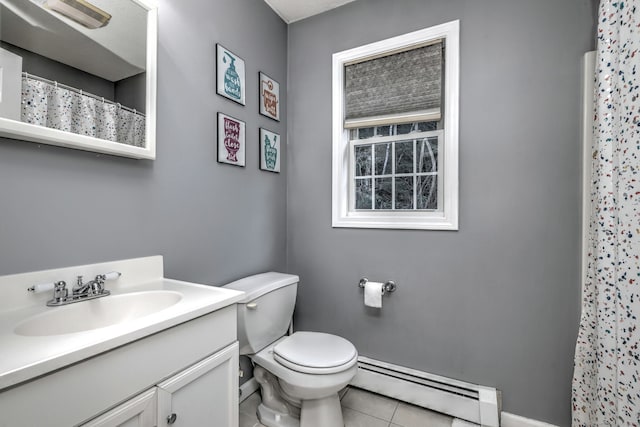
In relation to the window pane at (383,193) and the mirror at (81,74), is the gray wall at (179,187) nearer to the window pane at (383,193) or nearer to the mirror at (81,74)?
the mirror at (81,74)

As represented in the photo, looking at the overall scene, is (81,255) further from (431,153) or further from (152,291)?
(431,153)

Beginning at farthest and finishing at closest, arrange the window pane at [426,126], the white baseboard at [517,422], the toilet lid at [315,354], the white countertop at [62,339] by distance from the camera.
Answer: the window pane at [426,126] → the white baseboard at [517,422] → the toilet lid at [315,354] → the white countertop at [62,339]

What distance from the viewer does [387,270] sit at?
184cm

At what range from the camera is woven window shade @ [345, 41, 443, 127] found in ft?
5.66

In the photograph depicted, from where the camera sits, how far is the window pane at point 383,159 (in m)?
1.95

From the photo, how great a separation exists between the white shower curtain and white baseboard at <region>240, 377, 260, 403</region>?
1448mm

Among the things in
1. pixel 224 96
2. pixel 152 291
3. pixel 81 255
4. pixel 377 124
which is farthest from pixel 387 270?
pixel 81 255

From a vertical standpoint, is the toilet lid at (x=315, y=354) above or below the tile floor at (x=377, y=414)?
above

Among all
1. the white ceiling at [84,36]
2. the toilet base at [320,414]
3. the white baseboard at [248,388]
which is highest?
the white ceiling at [84,36]

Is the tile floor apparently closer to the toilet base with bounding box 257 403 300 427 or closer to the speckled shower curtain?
the toilet base with bounding box 257 403 300 427

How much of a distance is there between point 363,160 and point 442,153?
0.52 metres

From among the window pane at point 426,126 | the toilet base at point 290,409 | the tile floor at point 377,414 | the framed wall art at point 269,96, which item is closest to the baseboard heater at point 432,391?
the tile floor at point 377,414

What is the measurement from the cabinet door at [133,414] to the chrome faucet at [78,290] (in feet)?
1.41

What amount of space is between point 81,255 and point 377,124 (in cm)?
167
